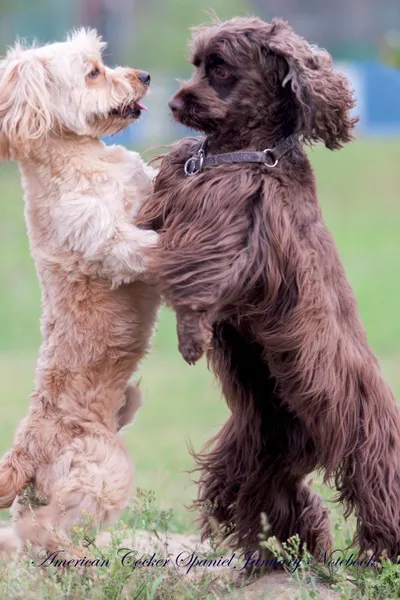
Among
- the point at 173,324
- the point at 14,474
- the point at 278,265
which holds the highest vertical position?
the point at 173,324

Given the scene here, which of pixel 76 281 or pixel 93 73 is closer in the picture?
pixel 76 281

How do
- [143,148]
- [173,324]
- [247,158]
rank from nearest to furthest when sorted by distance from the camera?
[247,158]
[173,324]
[143,148]

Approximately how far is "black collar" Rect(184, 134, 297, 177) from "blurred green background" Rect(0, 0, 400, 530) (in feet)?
1.69

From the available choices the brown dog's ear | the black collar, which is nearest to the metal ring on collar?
the black collar

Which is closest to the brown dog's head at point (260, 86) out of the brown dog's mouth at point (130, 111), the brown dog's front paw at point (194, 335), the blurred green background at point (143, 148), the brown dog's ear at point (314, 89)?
the brown dog's ear at point (314, 89)

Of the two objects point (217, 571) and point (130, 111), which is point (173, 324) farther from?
point (130, 111)

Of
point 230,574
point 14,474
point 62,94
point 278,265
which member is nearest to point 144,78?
point 62,94

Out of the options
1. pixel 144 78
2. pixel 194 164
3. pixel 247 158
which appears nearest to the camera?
pixel 247 158

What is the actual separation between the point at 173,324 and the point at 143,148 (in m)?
10.1

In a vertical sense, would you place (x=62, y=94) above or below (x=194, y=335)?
above

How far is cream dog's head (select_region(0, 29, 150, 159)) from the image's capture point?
468 centimetres

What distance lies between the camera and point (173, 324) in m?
16.8

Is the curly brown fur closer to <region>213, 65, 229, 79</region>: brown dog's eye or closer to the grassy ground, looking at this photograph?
<region>213, 65, 229, 79</region>: brown dog's eye

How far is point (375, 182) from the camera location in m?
28.4
